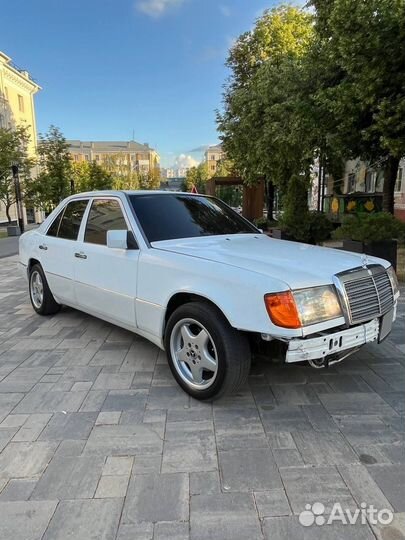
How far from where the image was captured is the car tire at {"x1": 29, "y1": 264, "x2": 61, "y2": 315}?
5148mm

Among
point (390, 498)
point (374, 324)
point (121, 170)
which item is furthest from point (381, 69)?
point (121, 170)

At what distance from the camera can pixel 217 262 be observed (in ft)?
9.43

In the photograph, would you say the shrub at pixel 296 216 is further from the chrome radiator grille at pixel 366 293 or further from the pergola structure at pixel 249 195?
the chrome radiator grille at pixel 366 293

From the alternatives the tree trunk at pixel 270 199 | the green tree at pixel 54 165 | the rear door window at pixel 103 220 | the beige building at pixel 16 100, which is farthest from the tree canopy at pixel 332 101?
the beige building at pixel 16 100

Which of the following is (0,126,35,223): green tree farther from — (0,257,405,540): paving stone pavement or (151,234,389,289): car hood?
(151,234,389,289): car hood

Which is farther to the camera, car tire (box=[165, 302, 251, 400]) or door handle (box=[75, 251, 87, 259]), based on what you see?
door handle (box=[75, 251, 87, 259])

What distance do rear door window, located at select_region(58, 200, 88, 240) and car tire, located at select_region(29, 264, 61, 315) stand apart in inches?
29.7

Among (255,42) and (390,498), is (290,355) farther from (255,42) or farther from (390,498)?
(255,42)

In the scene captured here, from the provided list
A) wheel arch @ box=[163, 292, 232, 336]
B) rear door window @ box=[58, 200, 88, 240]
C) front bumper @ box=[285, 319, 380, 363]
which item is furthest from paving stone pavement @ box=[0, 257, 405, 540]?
rear door window @ box=[58, 200, 88, 240]

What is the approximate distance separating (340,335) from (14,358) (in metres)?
3.21

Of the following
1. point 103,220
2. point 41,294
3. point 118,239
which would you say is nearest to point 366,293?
point 118,239

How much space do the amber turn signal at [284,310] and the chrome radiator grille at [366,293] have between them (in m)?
0.47

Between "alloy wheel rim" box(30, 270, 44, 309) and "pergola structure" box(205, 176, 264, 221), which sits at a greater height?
"pergola structure" box(205, 176, 264, 221)

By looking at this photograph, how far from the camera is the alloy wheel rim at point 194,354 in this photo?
2.92 m
